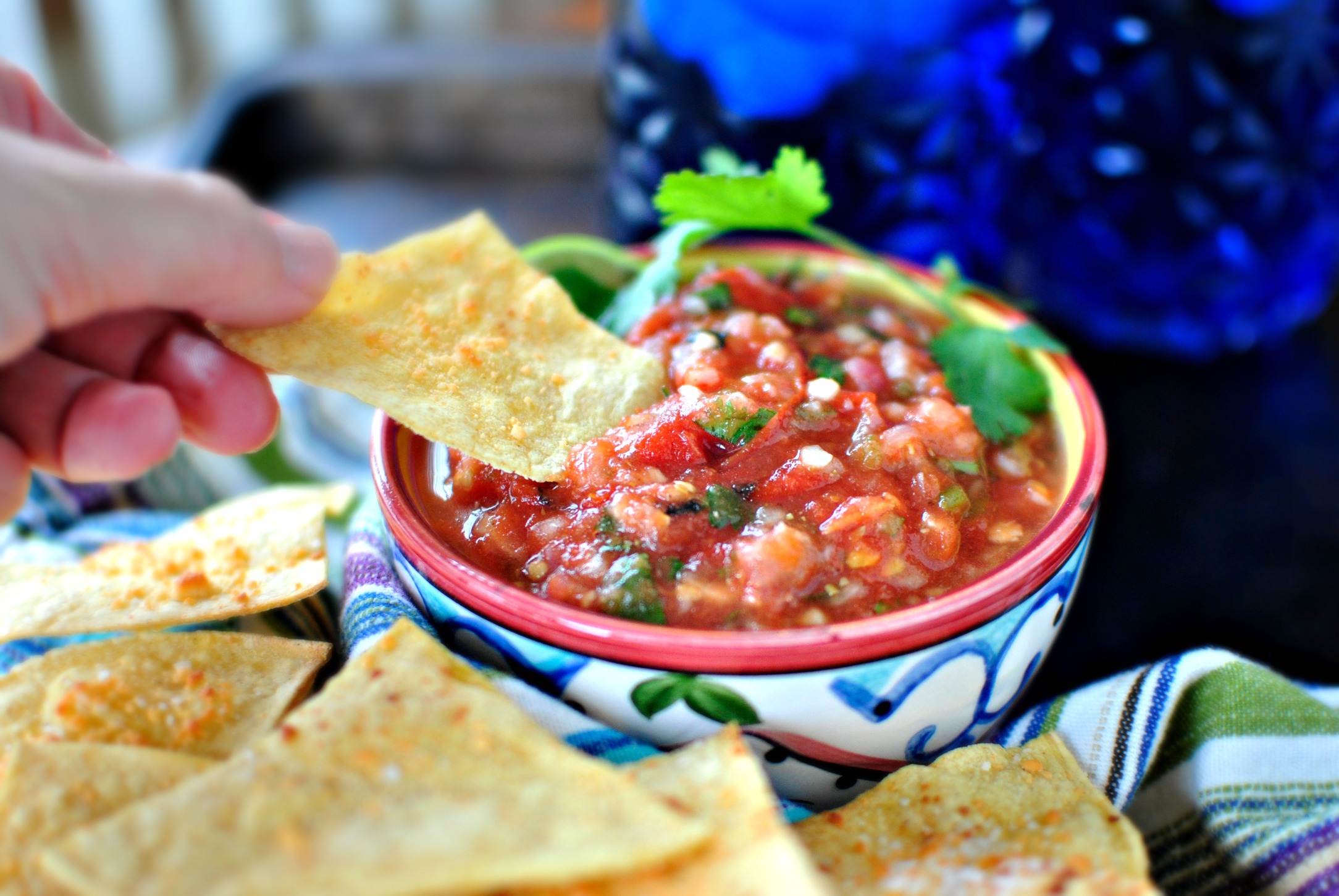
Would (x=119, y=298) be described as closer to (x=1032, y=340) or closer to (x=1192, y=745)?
(x=1032, y=340)

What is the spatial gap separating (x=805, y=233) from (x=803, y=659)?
0.83 meters

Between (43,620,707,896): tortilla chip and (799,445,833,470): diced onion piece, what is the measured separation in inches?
20.4

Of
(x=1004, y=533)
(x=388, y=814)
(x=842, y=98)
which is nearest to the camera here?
(x=388, y=814)

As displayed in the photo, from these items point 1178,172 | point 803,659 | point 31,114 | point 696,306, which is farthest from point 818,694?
point 1178,172

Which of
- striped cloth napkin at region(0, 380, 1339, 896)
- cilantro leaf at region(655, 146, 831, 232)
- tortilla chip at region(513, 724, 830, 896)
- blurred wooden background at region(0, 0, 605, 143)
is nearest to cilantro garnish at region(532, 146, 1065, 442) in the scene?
cilantro leaf at region(655, 146, 831, 232)

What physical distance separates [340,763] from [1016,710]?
3.57 ft

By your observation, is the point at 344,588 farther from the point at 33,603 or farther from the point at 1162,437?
the point at 1162,437

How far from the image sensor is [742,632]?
134cm

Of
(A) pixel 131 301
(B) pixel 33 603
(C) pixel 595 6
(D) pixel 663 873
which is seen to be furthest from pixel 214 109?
(D) pixel 663 873

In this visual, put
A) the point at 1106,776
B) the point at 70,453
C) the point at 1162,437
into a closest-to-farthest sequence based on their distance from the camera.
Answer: the point at 70,453 < the point at 1106,776 < the point at 1162,437

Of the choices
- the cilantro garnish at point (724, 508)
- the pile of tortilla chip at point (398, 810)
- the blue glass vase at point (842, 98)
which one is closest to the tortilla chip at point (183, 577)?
the pile of tortilla chip at point (398, 810)

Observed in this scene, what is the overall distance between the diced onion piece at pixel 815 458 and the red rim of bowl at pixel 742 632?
259mm

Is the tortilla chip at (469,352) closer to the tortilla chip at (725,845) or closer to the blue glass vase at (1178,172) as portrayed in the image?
the tortilla chip at (725,845)

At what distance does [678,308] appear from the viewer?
1.87m
